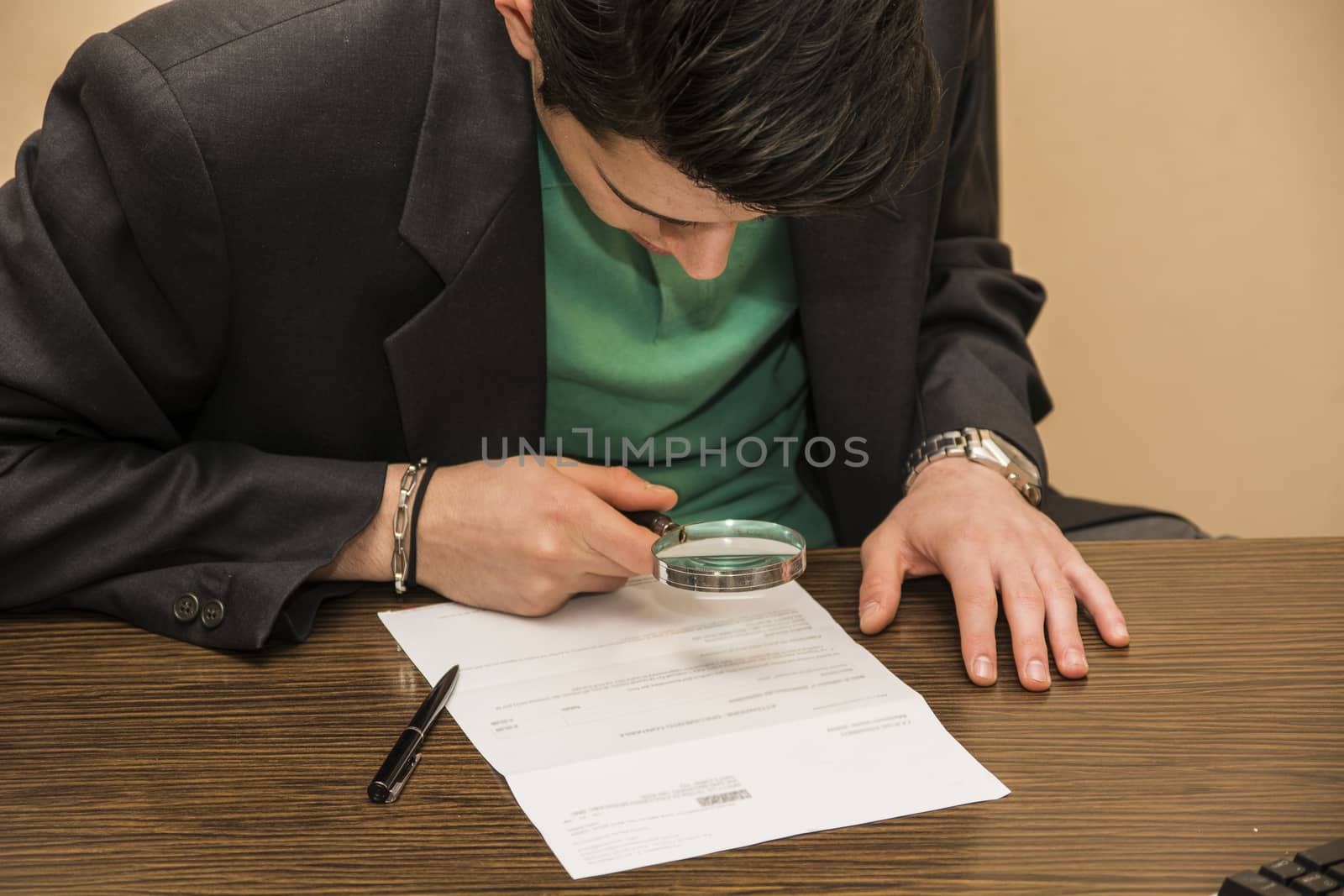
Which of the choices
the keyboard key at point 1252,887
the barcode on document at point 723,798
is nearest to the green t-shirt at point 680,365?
the barcode on document at point 723,798

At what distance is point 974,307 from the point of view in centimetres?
183

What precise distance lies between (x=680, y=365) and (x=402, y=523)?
48cm

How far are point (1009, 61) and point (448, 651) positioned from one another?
6.10 feet

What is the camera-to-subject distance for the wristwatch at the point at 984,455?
1.58m

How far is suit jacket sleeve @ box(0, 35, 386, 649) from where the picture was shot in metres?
1.31

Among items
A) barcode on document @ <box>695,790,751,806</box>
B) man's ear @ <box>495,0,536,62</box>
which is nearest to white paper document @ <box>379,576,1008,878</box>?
barcode on document @ <box>695,790,751,806</box>

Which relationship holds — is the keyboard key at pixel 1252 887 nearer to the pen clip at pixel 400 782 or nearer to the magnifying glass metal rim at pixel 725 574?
the magnifying glass metal rim at pixel 725 574

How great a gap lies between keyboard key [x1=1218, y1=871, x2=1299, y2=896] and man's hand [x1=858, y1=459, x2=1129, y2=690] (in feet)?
1.09

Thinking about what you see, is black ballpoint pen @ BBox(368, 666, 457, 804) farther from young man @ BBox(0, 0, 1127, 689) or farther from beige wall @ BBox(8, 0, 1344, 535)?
beige wall @ BBox(8, 0, 1344, 535)

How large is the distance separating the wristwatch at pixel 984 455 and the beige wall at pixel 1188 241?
122cm

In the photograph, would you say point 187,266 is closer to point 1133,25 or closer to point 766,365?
point 766,365

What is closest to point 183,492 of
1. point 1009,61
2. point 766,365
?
point 766,365

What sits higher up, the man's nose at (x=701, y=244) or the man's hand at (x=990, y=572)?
the man's nose at (x=701, y=244)

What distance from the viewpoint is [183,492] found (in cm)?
138
